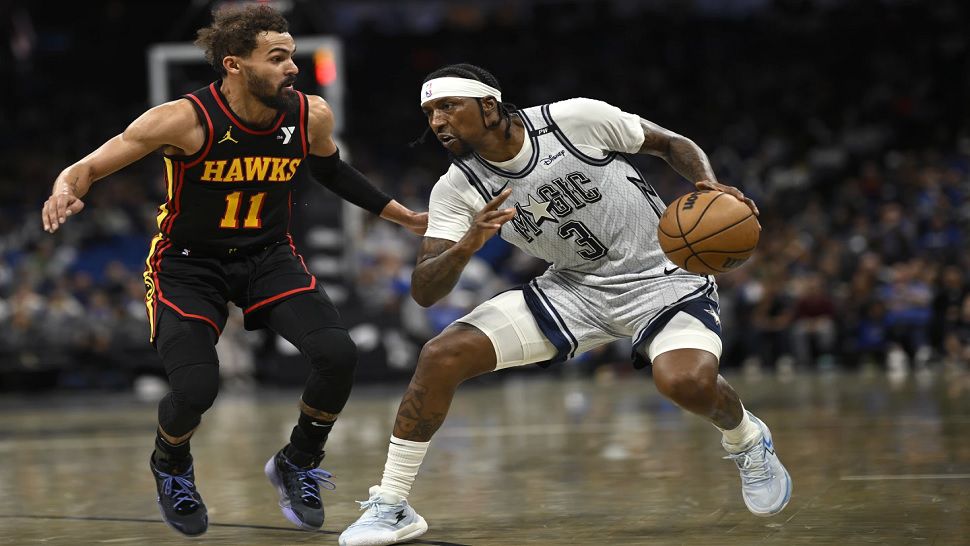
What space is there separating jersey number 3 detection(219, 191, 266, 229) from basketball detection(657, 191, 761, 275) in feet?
5.59

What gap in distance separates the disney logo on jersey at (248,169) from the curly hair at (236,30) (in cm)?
41

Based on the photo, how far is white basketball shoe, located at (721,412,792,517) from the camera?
4.95m

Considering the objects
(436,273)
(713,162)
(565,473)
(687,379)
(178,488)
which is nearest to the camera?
(687,379)

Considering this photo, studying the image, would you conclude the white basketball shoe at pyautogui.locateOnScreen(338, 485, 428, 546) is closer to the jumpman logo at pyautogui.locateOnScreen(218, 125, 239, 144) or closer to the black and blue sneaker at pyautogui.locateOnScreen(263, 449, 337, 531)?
the black and blue sneaker at pyautogui.locateOnScreen(263, 449, 337, 531)

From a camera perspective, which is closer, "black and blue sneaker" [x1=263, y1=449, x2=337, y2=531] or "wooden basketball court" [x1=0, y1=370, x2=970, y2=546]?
"wooden basketball court" [x1=0, y1=370, x2=970, y2=546]

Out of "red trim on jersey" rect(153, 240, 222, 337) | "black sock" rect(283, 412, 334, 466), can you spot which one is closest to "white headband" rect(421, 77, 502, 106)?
"red trim on jersey" rect(153, 240, 222, 337)

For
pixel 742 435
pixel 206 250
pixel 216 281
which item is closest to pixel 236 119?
pixel 206 250

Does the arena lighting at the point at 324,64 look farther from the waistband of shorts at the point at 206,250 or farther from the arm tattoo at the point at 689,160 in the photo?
the arm tattoo at the point at 689,160

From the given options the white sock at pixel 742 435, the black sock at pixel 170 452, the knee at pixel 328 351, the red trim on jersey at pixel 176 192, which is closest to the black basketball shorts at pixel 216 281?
the red trim on jersey at pixel 176 192

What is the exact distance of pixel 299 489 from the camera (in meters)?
5.36

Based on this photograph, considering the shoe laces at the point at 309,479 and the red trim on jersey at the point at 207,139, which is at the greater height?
the red trim on jersey at the point at 207,139

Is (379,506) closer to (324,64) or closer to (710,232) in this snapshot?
(710,232)

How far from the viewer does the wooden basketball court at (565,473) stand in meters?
5.06

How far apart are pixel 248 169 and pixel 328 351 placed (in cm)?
82
